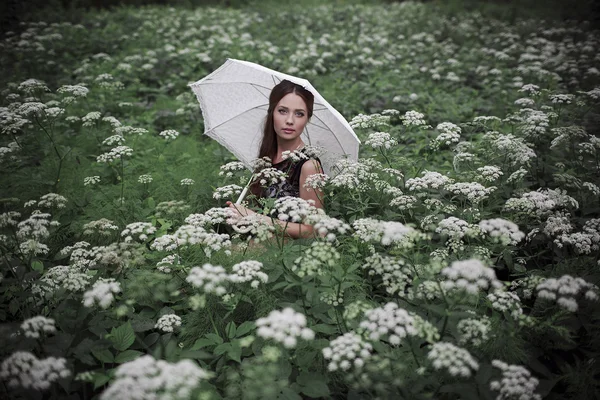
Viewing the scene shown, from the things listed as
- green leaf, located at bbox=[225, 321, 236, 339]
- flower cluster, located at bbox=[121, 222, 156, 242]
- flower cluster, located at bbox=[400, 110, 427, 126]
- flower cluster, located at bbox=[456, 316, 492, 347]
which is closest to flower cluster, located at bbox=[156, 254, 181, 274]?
flower cluster, located at bbox=[121, 222, 156, 242]

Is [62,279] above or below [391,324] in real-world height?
below

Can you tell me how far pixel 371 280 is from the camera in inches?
160

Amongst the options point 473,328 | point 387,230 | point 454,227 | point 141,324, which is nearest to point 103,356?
point 141,324

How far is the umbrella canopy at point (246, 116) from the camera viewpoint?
4.91m

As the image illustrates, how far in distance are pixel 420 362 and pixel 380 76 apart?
25.8 feet

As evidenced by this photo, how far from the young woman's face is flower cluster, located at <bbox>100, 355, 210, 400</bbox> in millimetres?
3238

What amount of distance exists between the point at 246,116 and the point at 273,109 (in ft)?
1.64

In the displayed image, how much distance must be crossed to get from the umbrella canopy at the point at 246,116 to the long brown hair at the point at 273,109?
0.33 feet

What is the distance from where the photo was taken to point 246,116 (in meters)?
5.27

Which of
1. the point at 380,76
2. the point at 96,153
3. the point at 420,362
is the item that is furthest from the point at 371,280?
the point at 380,76

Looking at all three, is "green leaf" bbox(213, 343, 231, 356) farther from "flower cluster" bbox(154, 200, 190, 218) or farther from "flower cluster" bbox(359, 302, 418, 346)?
"flower cluster" bbox(154, 200, 190, 218)

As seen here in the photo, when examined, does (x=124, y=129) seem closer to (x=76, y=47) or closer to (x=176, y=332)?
(x=176, y=332)

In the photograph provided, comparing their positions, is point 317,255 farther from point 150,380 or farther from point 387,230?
point 150,380

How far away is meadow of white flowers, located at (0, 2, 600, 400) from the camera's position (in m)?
2.60
